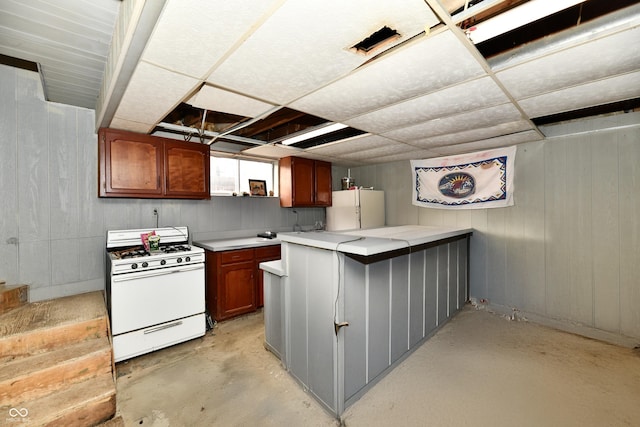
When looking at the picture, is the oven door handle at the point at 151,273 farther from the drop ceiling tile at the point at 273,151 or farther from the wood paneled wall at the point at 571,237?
the wood paneled wall at the point at 571,237

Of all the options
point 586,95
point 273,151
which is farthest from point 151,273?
point 586,95

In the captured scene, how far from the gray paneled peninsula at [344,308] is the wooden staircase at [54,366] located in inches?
51.5

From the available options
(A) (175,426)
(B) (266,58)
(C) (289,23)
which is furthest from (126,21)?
(A) (175,426)

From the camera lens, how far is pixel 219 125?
290cm

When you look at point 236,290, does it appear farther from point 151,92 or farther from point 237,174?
point 151,92

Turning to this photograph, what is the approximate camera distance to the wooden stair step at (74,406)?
1.65m

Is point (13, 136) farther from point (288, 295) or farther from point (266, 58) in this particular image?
point (288, 295)

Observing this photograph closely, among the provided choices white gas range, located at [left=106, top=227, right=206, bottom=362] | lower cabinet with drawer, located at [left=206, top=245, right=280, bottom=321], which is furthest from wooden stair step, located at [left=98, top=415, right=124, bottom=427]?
lower cabinet with drawer, located at [left=206, top=245, right=280, bottom=321]

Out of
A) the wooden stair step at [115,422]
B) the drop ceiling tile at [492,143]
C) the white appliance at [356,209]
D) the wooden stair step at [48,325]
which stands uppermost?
the drop ceiling tile at [492,143]

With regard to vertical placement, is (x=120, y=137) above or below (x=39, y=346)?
above

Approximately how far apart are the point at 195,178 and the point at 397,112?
7.72 feet

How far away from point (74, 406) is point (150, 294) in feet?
3.11

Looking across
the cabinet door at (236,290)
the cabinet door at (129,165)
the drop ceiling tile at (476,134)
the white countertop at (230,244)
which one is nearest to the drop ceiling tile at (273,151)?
the cabinet door at (129,165)

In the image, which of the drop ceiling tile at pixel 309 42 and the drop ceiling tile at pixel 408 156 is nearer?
the drop ceiling tile at pixel 309 42
